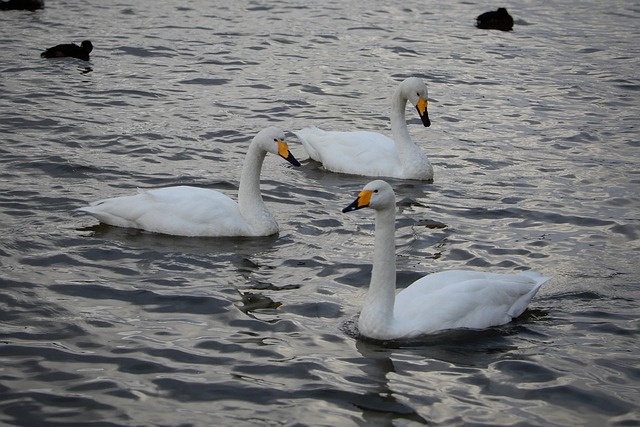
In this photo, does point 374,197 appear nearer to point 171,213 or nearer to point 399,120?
point 171,213

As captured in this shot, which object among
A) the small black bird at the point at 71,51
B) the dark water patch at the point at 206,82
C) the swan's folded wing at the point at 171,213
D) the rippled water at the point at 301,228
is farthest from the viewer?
the small black bird at the point at 71,51

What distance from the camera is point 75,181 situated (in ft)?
41.8

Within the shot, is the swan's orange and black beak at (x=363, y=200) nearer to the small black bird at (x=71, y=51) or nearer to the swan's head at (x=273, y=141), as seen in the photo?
the swan's head at (x=273, y=141)

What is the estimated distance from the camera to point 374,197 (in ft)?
28.4

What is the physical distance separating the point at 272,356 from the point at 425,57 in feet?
42.5

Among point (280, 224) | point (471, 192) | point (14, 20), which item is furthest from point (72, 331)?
point (14, 20)

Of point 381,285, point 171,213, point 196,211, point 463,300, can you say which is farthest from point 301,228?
point 463,300

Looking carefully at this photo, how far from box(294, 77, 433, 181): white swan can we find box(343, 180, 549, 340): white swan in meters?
4.88

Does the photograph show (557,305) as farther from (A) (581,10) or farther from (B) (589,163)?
(A) (581,10)

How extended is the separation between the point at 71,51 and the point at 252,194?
816 centimetres

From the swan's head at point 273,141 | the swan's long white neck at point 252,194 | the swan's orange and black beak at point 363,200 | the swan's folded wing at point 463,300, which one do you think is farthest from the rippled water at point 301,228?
the swan's orange and black beak at point 363,200

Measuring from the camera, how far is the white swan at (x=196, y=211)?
36.5 feet

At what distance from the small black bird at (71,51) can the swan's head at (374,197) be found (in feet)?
36.1

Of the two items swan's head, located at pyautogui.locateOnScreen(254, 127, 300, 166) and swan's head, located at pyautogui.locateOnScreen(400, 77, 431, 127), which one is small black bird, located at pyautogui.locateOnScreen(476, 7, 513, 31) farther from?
swan's head, located at pyautogui.locateOnScreen(254, 127, 300, 166)
